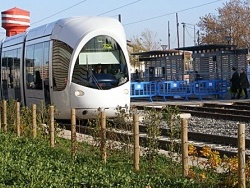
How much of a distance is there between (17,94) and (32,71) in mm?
2693

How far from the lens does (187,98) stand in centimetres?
3975

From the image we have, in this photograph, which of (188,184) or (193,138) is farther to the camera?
(193,138)

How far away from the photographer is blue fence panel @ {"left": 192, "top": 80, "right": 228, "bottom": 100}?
38.8m

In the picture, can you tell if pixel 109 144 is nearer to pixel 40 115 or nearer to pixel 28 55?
pixel 40 115

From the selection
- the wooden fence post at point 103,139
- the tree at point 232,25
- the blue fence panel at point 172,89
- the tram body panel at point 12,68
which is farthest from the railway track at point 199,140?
the tree at point 232,25

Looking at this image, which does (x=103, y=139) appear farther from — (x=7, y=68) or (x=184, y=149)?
(x=7, y=68)

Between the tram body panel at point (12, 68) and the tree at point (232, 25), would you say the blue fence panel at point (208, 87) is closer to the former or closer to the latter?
the tram body panel at point (12, 68)

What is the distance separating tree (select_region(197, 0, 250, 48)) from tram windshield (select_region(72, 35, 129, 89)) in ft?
199

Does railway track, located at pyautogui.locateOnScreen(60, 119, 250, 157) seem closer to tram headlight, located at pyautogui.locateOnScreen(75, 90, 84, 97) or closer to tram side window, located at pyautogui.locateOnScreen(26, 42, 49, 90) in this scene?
tram headlight, located at pyautogui.locateOnScreen(75, 90, 84, 97)

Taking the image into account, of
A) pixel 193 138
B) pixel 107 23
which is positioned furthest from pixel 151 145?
pixel 107 23

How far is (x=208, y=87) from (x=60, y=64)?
2061cm

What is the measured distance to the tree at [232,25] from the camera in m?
81.2

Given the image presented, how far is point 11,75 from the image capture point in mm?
26766

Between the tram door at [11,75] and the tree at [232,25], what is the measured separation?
54375mm
